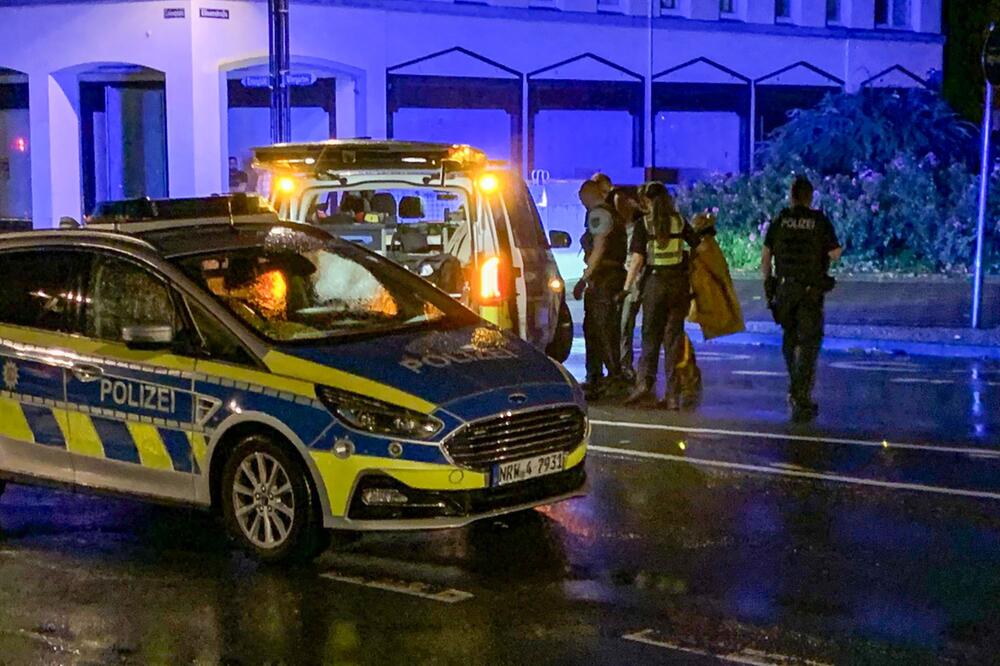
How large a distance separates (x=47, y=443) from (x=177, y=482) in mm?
854

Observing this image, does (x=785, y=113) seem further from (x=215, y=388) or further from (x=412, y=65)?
(x=215, y=388)

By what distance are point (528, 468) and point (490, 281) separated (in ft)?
11.5

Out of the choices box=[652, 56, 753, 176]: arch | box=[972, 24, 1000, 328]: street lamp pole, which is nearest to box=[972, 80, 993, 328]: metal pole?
box=[972, 24, 1000, 328]: street lamp pole

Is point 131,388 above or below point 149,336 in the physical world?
below

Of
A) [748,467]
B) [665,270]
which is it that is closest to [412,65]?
[665,270]

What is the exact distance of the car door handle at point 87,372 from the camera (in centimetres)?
736

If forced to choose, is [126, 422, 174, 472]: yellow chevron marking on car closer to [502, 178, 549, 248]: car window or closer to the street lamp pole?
[502, 178, 549, 248]: car window

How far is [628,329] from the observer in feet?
41.1

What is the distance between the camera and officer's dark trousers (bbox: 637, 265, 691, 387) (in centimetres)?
1119

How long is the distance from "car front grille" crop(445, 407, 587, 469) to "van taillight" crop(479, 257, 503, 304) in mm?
3092

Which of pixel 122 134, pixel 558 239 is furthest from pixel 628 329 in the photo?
pixel 122 134

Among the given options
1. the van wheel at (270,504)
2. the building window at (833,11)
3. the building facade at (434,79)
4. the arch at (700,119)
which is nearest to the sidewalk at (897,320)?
the building facade at (434,79)

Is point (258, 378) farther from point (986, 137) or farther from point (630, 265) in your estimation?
point (986, 137)

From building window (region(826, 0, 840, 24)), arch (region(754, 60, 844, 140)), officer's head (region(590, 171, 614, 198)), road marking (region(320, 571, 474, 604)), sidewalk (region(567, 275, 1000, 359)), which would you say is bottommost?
road marking (region(320, 571, 474, 604))
